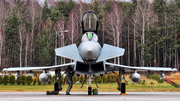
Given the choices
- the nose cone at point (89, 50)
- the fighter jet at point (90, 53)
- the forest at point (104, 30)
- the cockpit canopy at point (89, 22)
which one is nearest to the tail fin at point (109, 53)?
the fighter jet at point (90, 53)

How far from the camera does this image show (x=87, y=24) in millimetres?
17109

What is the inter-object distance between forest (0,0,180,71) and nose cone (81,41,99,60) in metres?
34.8

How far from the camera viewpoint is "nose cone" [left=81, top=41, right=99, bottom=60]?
47.8 ft

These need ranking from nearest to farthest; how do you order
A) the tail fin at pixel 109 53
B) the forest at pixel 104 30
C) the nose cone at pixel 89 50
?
the nose cone at pixel 89 50
the tail fin at pixel 109 53
the forest at pixel 104 30

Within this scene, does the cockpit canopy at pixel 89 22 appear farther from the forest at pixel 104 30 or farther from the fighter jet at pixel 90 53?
the forest at pixel 104 30

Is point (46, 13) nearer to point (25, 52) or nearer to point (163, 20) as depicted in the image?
point (25, 52)

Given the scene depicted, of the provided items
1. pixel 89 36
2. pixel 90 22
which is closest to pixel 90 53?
pixel 89 36

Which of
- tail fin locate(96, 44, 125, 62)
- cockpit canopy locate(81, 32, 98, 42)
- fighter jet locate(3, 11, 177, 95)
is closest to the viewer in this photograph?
fighter jet locate(3, 11, 177, 95)

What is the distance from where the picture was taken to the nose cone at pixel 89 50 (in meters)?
14.6

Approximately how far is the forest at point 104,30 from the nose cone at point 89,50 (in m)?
34.8

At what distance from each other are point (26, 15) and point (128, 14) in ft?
80.8

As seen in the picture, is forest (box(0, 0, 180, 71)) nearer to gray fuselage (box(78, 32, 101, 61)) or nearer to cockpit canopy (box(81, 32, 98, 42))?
cockpit canopy (box(81, 32, 98, 42))

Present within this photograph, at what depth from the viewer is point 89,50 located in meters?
14.5

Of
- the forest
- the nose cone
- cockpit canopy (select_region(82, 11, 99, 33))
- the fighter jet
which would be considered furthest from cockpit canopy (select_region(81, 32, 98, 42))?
the forest
